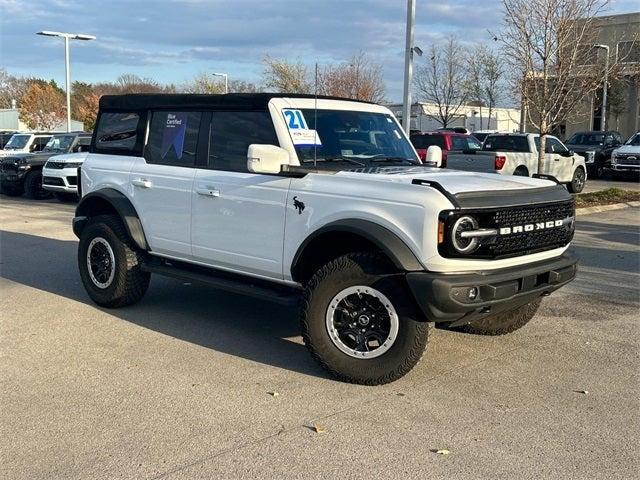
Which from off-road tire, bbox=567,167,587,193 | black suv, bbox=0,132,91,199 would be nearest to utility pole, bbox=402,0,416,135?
off-road tire, bbox=567,167,587,193

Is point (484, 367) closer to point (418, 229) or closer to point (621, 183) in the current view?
point (418, 229)

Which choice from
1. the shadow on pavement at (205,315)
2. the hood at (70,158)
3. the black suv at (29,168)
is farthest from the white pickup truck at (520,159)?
the shadow on pavement at (205,315)

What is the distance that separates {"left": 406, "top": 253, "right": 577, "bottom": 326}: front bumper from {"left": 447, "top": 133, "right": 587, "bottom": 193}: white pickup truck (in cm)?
1235

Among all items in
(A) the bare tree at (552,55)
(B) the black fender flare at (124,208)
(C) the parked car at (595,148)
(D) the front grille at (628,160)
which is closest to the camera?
(B) the black fender flare at (124,208)

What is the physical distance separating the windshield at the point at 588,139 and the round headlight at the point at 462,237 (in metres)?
25.8

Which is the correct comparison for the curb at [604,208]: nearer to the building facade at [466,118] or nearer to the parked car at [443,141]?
the parked car at [443,141]

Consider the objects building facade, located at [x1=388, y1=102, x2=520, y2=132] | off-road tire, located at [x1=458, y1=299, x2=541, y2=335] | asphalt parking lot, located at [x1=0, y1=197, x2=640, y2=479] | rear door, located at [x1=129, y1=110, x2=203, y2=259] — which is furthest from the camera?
building facade, located at [x1=388, y1=102, x2=520, y2=132]

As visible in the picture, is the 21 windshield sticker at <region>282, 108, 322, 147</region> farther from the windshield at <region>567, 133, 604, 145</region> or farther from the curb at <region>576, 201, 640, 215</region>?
the windshield at <region>567, 133, 604, 145</region>

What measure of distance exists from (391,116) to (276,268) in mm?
2052

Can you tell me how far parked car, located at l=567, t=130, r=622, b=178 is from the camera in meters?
26.2

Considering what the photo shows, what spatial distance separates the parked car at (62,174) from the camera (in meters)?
16.0

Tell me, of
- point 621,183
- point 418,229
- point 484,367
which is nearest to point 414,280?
point 418,229

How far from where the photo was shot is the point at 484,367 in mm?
5082

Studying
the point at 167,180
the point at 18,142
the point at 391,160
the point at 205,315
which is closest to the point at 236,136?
the point at 167,180
